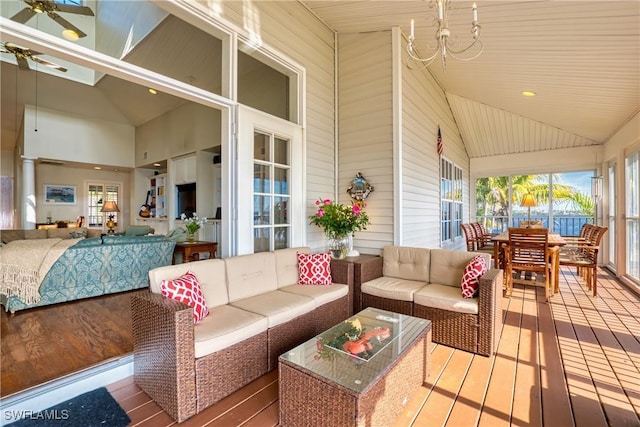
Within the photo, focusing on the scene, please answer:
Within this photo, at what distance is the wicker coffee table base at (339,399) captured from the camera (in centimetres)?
142

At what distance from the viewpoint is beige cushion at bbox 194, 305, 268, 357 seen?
1.85 metres

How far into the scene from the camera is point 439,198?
18.4 feet

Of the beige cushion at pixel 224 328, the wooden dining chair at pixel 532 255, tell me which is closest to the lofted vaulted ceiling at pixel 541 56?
the wooden dining chair at pixel 532 255

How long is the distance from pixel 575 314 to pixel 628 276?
2.47 meters

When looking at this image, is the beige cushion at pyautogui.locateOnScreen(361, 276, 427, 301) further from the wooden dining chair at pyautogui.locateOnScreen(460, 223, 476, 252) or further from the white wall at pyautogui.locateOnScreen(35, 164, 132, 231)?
the white wall at pyautogui.locateOnScreen(35, 164, 132, 231)

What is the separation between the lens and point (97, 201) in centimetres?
884

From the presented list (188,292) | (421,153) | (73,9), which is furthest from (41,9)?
(421,153)

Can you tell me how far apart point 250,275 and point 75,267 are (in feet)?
8.63

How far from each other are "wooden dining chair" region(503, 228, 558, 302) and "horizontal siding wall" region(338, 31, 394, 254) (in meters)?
1.81

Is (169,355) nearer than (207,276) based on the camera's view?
Yes

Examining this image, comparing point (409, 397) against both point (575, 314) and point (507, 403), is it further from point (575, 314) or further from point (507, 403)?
point (575, 314)

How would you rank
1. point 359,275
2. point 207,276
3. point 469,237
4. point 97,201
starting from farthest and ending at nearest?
point 97,201 < point 469,237 < point 359,275 < point 207,276

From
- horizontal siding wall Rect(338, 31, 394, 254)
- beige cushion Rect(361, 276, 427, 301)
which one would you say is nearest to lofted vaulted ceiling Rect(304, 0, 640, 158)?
horizontal siding wall Rect(338, 31, 394, 254)

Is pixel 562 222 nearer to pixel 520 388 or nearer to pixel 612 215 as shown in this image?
pixel 612 215
